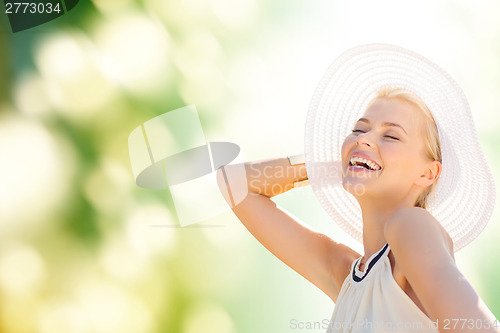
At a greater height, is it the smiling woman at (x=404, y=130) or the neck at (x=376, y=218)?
the smiling woman at (x=404, y=130)

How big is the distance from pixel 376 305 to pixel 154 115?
1350 mm

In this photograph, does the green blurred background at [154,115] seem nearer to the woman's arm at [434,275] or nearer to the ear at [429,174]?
the ear at [429,174]

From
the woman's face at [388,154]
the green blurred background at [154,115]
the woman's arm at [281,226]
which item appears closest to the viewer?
the woman's face at [388,154]

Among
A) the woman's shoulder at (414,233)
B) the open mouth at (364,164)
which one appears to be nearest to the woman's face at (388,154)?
the open mouth at (364,164)

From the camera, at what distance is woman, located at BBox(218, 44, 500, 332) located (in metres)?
1.02

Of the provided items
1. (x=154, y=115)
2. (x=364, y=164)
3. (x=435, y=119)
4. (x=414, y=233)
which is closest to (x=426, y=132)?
(x=435, y=119)

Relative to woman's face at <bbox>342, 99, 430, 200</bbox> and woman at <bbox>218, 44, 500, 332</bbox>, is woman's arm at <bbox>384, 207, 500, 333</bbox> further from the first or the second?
woman's face at <bbox>342, 99, 430, 200</bbox>

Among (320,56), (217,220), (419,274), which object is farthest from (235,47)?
(419,274)

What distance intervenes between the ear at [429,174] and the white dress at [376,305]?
161 mm

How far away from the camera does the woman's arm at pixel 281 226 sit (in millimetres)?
1393

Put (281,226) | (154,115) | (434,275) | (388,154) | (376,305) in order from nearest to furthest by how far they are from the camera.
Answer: (434,275)
(376,305)
(388,154)
(281,226)
(154,115)

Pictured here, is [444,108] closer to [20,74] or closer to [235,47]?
[235,47]

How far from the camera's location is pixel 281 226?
1.44 meters

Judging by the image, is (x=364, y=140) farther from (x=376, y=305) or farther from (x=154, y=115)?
(x=154, y=115)
